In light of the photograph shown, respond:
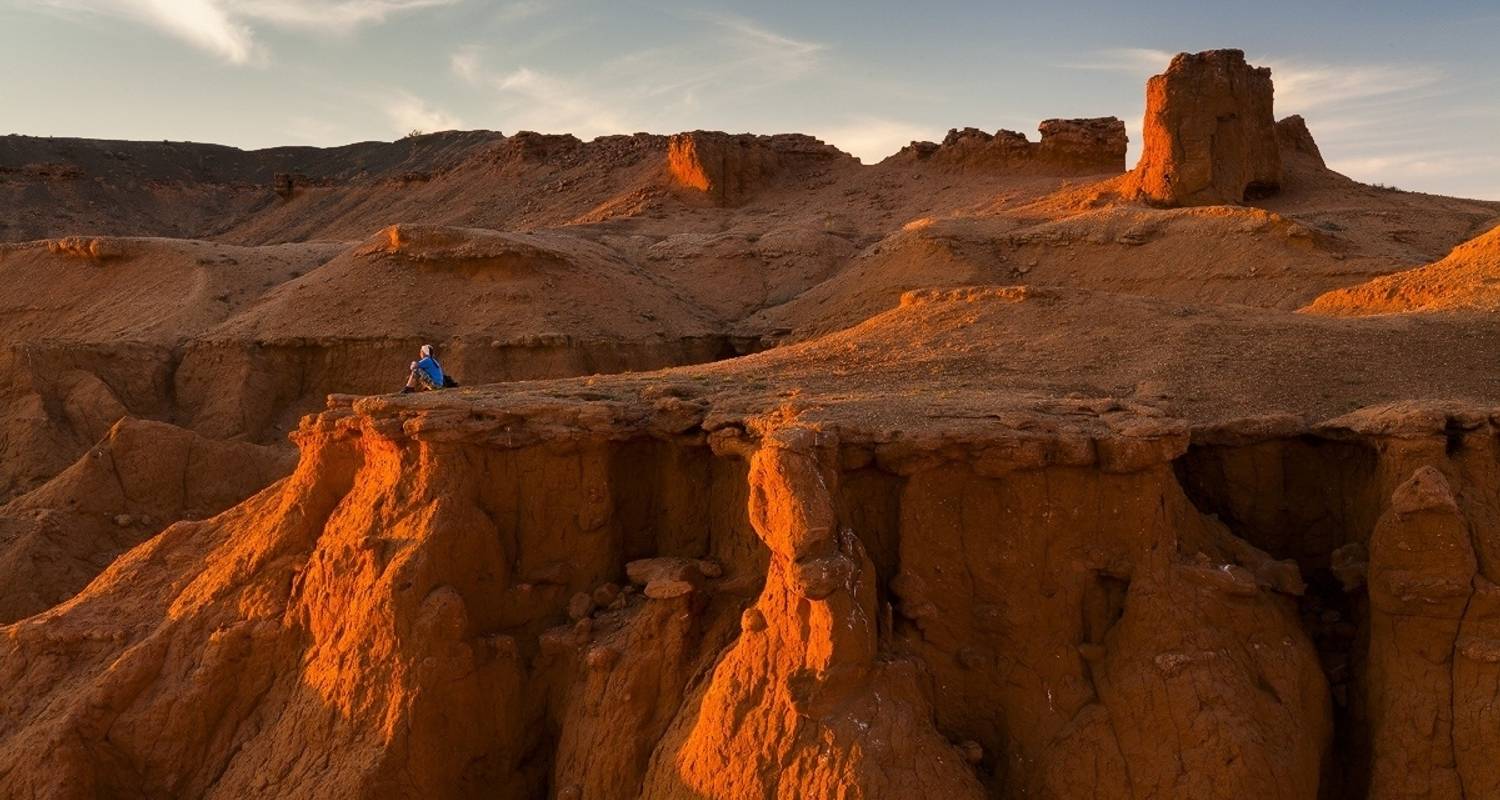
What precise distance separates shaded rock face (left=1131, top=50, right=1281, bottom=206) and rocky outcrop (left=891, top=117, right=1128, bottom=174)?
639 centimetres

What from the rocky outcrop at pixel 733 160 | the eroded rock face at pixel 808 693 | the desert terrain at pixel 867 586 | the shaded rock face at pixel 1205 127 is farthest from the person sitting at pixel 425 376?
the rocky outcrop at pixel 733 160

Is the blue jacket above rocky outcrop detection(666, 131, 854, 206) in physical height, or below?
below

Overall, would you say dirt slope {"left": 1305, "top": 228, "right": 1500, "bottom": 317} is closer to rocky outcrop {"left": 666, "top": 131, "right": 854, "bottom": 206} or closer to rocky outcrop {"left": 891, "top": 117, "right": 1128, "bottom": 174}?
rocky outcrop {"left": 891, "top": 117, "right": 1128, "bottom": 174}

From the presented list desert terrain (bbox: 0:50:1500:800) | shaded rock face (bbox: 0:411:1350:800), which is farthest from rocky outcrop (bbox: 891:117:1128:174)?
shaded rock face (bbox: 0:411:1350:800)

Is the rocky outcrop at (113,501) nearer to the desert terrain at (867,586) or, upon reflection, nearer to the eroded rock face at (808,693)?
the desert terrain at (867,586)

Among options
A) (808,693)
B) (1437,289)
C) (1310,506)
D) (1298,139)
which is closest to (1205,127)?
(1298,139)

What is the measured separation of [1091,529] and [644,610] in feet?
9.43

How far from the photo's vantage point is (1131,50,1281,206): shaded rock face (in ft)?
78.1

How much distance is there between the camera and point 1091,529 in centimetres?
692

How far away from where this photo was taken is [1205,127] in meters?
24.1

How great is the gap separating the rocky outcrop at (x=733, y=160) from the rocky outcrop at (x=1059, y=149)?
5032 mm

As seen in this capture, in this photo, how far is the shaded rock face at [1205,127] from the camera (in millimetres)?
23797

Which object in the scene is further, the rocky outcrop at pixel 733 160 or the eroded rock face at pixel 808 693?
the rocky outcrop at pixel 733 160

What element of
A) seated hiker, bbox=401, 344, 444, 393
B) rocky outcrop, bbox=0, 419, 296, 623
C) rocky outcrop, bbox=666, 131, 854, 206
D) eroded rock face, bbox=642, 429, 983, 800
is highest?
rocky outcrop, bbox=666, 131, 854, 206
